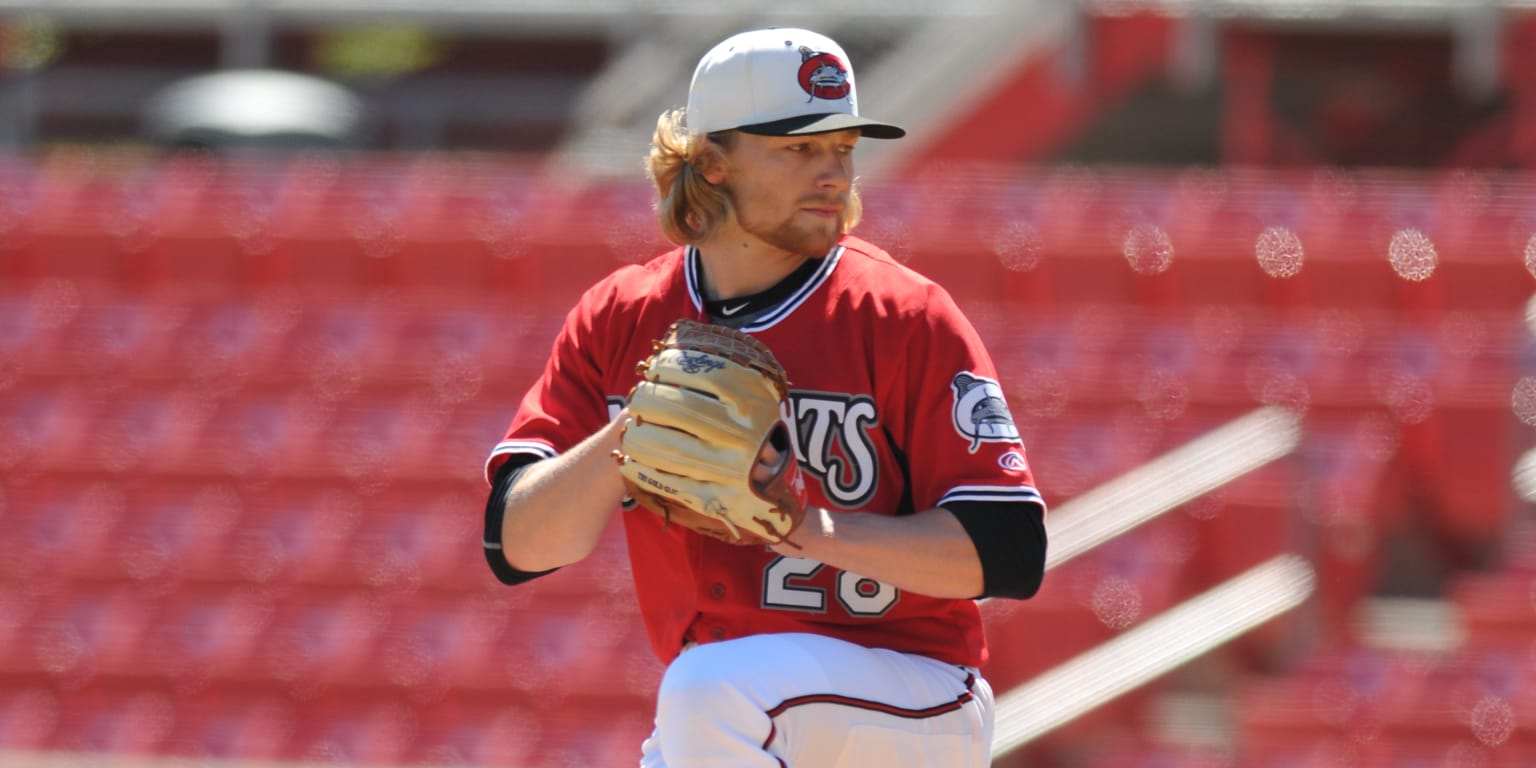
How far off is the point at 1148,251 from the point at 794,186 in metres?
6.20

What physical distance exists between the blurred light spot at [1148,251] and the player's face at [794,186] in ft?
20.0

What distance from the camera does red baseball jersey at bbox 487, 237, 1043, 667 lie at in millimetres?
2592

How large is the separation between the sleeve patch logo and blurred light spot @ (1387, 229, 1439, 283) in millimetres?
6195

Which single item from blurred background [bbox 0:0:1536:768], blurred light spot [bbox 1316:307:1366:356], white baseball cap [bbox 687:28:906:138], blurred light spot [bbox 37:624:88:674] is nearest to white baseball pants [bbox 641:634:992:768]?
white baseball cap [bbox 687:28:906:138]

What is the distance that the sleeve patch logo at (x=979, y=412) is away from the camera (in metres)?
2.57

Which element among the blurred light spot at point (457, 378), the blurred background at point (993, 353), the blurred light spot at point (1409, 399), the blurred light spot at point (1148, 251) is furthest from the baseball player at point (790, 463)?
the blurred light spot at point (1148, 251)

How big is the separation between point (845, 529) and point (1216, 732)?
4.21 m

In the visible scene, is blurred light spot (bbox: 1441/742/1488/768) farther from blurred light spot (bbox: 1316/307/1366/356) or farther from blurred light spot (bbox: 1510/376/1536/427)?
blurred light spot (bbox: 1316/307/1366/356)

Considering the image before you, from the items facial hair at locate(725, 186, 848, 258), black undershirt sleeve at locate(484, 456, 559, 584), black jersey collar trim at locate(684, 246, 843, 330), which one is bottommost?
black undershirt sleeve at locate(484, 456, 559, 584)

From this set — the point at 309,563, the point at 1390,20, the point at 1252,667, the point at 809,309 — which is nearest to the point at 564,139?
the point at 1390,20

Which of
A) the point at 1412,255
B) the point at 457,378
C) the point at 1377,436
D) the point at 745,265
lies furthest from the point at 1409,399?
the point at 745,265

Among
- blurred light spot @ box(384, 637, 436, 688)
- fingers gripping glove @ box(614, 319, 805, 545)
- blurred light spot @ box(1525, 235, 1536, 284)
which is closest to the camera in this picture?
fingers gripping glove @ box(614, 319, 805, 545)

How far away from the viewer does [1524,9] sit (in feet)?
37.0

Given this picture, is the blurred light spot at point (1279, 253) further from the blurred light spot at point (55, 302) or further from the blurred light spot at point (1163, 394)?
the blurred light spot at point (55, 302)
